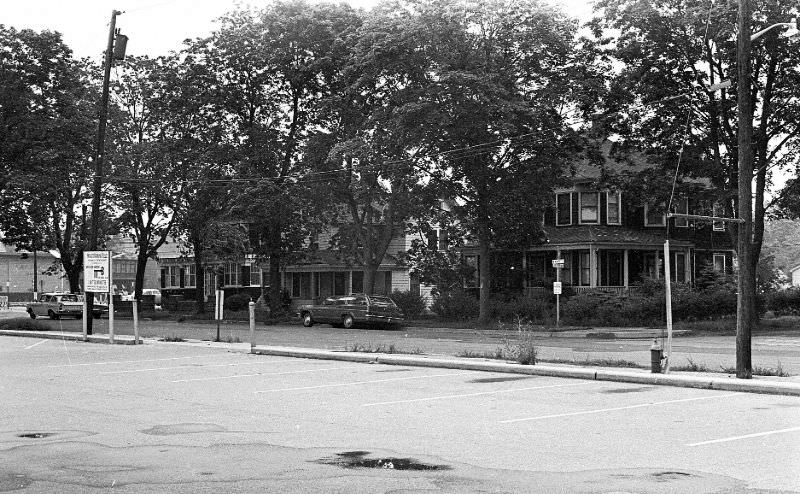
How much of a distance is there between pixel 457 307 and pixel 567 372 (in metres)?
29.9

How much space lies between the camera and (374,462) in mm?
9227

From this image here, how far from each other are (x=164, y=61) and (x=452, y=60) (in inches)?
823

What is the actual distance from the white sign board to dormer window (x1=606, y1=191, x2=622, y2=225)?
28908 mm

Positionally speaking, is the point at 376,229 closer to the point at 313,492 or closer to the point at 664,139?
the point at 664,139

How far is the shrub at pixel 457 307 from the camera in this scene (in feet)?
158

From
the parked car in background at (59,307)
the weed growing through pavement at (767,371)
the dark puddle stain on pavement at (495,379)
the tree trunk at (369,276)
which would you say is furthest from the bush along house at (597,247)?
the dark puddle stain on pavement at (495,379)

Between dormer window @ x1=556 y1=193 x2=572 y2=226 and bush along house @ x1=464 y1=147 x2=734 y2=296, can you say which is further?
dormer window @ x1=556 y1=193 x2=572 y2=226

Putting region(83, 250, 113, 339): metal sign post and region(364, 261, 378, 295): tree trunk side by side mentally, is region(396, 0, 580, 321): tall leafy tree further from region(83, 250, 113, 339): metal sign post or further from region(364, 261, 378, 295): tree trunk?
region(83, 250, 113, 339): metal sign post

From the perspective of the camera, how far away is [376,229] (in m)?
56.2

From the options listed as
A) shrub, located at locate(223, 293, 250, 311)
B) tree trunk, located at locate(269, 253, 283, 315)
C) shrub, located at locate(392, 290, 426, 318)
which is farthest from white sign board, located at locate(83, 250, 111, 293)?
shrub, located at locate(223, 293, 250, 311)

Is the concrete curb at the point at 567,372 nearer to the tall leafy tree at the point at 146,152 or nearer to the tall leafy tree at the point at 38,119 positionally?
the tall leafy tree at the point at 38,119

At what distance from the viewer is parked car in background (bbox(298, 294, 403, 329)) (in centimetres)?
4281

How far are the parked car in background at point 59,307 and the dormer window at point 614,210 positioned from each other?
3144 cm

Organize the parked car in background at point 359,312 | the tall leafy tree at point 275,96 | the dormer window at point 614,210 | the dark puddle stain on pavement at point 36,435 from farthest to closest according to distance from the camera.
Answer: the dormer window at point 614,210 → the tall leafy tree at point 275,96 → the parked car in background at point 359,312 → the dark puddle stain on pavement at point 36,435
